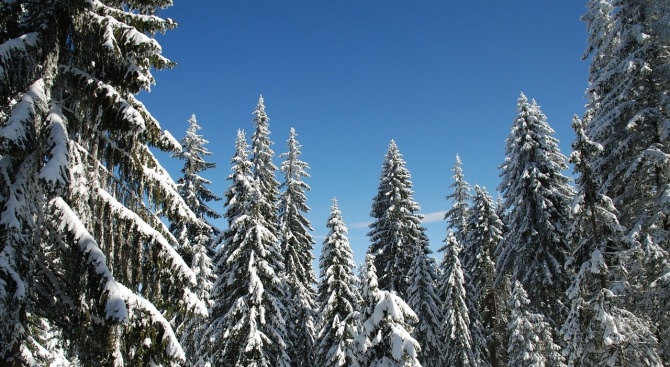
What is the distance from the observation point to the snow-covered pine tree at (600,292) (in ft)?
39.0

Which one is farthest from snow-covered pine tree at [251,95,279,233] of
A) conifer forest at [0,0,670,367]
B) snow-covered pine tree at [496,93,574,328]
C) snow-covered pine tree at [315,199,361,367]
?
snow-covered pine tree at [496,93,574,328]

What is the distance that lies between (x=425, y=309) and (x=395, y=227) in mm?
5440

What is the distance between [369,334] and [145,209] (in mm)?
8514

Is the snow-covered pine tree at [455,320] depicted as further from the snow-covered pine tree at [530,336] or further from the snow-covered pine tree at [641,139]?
the snow-covered pine tree at [641,139]

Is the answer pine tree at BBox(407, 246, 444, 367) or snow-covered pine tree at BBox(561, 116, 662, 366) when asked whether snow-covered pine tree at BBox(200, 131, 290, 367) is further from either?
snow-covered pine tree at BBox(561, 116, 662, 366)

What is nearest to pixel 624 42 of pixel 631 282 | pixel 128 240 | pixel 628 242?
pixel 628 242

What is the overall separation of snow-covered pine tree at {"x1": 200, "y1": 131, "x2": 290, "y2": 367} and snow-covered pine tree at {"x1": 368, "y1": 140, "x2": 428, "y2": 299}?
781 cm

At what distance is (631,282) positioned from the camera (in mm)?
13180

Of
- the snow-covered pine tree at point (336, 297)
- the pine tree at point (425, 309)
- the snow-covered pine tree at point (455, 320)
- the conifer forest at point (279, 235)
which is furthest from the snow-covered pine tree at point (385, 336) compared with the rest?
the snow-covered pine tree at point (455, 320)

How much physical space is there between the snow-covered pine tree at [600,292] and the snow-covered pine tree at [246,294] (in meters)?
12.6

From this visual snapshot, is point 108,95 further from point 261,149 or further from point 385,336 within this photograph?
point 261,149

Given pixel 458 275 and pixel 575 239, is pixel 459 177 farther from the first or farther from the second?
pixel 575 239

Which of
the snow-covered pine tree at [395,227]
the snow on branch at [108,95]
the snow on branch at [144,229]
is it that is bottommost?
the snow on branch at [144,229]

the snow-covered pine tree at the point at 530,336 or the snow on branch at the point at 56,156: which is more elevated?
the snow on branch at the point at 56,156
